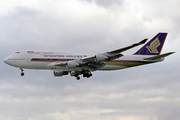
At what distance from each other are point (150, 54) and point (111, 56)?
15.1m

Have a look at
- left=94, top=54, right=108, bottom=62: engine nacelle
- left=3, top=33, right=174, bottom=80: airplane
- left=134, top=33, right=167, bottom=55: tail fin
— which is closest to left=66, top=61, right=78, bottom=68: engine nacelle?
left=3, top=33, right=174, bottom=80: airplane

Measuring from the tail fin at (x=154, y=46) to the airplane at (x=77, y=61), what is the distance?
38.1 inches

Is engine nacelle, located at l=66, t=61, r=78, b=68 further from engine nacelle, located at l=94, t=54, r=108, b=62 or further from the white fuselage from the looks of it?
engine nacelle, located at l=94, t=54, r=108, b=62

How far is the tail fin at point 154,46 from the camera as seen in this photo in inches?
2876

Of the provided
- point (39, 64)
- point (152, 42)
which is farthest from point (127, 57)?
point (39, 64)

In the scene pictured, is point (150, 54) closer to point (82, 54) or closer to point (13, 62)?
point (82, 54)

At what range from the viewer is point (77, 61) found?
63.3 meters

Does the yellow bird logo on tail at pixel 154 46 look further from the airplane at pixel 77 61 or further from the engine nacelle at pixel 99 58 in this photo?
the engine nacelle at pixel 99 58

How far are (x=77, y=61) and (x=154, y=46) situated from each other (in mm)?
21955

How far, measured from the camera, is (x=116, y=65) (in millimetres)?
68938

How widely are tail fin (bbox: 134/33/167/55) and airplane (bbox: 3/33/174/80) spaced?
969mm

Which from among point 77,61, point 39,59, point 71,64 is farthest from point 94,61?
point 39,59

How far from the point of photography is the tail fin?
7306cm

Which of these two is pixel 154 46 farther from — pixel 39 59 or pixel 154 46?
pixel 39 59
